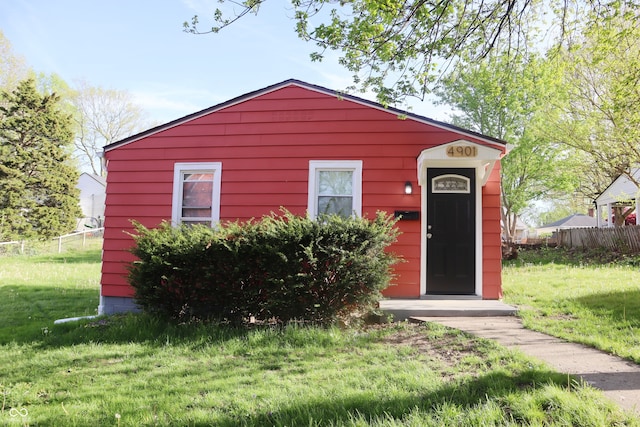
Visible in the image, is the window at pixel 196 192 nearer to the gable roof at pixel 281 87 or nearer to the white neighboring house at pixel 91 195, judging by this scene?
the gable roof at pixel 281 87

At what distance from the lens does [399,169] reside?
6.86 meters

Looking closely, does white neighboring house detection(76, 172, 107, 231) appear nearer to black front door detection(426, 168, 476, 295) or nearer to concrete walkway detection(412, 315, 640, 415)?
black front door detection(426, 168, 476, 295)

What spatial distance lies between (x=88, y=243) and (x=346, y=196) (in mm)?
19198

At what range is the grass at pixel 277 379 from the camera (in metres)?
2.47

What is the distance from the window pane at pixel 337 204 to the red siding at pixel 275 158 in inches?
12.0

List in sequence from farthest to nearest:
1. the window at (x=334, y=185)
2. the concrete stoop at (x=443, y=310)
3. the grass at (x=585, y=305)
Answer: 1. the window at (x=334, y=185)
2. the concrete stoop at (x=443, y=310)
3. the grass at (x=585, y=305)

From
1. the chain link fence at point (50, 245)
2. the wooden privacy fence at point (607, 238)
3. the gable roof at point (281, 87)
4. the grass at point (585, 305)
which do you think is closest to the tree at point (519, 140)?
the wooden privacy fence at point (607, 238)

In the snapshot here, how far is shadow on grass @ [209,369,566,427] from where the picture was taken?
2406 mm

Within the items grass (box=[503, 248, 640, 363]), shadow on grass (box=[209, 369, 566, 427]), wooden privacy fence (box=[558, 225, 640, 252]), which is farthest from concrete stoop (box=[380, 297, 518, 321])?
wooden privacy fence (box=[558, 225, 640, 252])

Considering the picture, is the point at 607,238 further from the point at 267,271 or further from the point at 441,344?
the point at 267,271

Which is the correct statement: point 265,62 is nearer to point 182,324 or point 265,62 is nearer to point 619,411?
point 182,324

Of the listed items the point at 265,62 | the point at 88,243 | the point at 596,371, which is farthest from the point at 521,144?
the point at 88,243

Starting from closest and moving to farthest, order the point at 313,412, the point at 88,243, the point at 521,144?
the point at 313,412
the point at 521,144
the point at 88,243

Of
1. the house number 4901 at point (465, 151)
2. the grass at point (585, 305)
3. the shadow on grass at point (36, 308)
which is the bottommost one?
the shadow on grass at point (36, 308)
